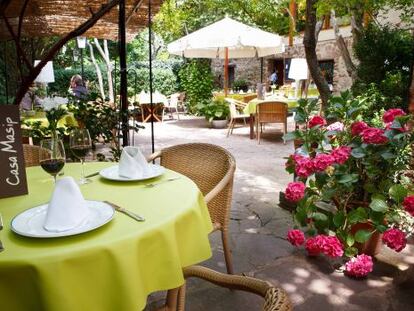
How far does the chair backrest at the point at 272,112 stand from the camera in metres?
6.57

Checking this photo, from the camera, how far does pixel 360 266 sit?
224 cm

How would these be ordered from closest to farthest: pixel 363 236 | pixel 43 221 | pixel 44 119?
pixel 43 221 → pixel 363 236 → pixel 44 119

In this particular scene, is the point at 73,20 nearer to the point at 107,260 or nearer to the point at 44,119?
the point at 44,119

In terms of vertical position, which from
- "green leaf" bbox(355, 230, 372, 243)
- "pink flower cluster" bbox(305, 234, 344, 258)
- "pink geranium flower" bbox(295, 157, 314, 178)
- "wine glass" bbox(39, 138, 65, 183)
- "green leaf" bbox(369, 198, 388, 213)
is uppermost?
"wine glass" bbox(39, 138, 65, 183)

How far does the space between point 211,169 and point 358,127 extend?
894 millimetres

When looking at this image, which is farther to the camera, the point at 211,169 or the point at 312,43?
the point at 312,43

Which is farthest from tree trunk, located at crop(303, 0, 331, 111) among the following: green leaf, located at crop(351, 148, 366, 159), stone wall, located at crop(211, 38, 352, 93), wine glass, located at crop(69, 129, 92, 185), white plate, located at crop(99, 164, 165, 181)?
stone wall, located at crop(211, 38, 352, 93)

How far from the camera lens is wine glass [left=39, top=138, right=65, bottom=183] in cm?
136

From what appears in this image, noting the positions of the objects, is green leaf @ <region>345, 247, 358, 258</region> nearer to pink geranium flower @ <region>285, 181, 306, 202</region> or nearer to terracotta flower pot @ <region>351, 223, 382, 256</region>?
terracotta flower pot @ <region>351, 223, 382, 256</region>

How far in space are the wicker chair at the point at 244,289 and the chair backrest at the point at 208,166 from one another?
727 mm

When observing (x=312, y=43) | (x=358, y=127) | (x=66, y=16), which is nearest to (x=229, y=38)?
(x=312, y=43)

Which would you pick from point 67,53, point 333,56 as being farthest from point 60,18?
point 67,53

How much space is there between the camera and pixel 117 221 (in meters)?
1.10

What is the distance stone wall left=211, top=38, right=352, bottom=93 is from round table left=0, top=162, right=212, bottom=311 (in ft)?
34.4
